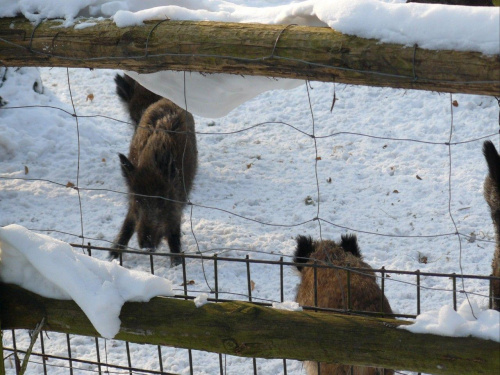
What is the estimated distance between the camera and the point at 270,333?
2684mm

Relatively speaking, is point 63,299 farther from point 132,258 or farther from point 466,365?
point 132,258

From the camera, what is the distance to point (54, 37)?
2.97 m

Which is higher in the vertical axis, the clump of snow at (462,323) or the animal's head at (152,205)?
the clump of snow at (462,323)

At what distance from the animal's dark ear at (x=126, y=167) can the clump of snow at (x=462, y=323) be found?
424cm

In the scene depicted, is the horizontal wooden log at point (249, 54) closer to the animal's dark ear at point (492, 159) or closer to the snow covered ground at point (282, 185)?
the animal's dark ear at point (492, 159)

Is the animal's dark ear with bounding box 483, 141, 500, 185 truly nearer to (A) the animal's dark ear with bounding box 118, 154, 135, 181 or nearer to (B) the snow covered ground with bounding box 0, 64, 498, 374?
(B) the snow covered ground with bounding box 0, 64, 498, 374

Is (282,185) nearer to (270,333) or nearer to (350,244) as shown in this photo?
(350,244)

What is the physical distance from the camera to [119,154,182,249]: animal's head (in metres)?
6.48

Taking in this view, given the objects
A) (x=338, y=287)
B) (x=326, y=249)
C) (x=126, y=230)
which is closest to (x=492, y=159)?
(x=326, y=249)

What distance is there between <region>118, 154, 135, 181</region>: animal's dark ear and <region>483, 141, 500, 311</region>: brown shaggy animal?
3258mm

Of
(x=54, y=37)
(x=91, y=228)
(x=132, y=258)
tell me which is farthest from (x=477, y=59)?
(x=91, y=228)

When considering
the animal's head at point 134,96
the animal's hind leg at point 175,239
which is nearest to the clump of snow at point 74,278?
the animal's hind leg at point 175,239

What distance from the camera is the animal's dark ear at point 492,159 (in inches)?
164

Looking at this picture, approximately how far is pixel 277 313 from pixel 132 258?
12.8 feet
